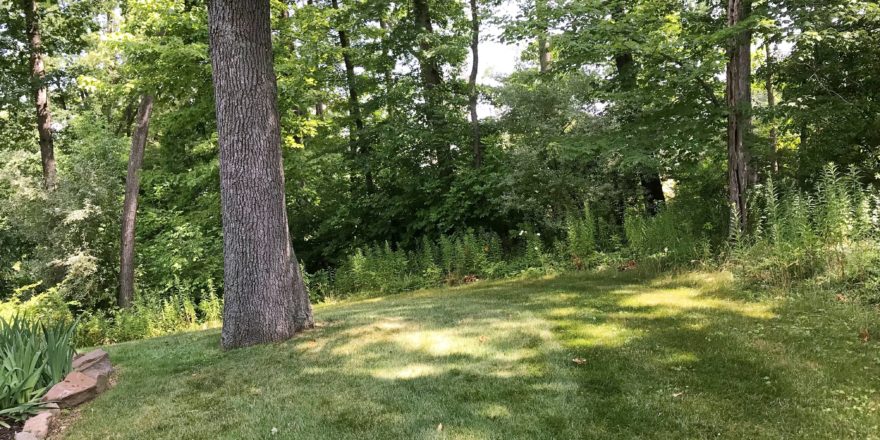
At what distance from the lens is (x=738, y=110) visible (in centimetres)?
749

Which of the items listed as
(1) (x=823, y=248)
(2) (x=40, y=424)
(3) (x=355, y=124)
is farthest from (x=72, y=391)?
(3) (x=355, y=124)

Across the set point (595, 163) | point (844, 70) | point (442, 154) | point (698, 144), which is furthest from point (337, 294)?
point (844, 70)

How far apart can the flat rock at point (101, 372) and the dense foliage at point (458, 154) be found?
4.65 m

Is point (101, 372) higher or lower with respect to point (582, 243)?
lower

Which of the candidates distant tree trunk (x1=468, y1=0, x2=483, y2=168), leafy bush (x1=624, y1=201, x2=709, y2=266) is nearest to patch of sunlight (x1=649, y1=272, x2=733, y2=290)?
leafy bush (x1=624, y1=201, x2=709, y2=266)

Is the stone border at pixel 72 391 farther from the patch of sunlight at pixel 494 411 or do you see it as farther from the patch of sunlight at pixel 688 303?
the patch of sunlight at pixel 688 303

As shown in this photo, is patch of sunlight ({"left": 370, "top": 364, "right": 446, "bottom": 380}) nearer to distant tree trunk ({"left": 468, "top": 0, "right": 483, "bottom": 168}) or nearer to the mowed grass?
the mowed grass

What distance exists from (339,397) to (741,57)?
7.25 metres

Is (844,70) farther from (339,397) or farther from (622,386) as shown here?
(339,397)

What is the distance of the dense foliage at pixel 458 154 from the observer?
7.79m

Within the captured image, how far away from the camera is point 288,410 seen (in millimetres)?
3736

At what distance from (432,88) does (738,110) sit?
808 cm

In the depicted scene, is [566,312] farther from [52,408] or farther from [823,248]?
[52,408]

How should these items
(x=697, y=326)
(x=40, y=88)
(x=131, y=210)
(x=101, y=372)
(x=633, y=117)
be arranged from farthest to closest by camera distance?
(x=40, y=88) → (x=131, y=210) → (x=633, y=117) → (x=697, y=326) → (x=101, y=372)
